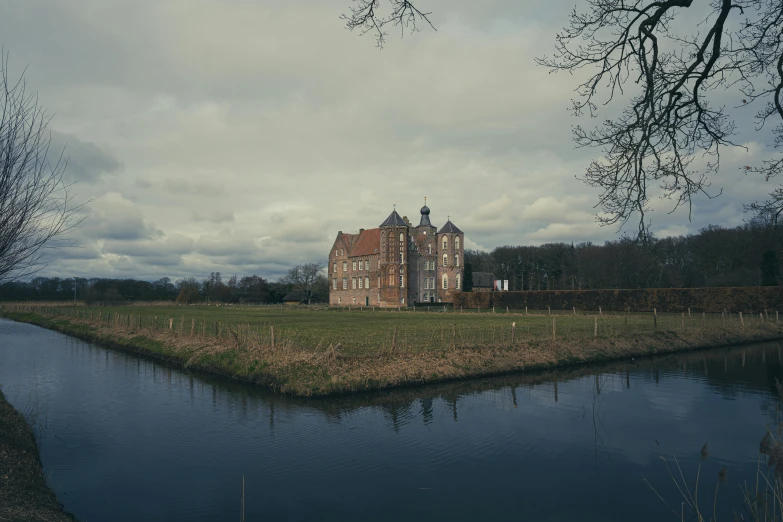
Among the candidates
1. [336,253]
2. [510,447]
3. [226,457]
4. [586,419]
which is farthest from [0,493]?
[336,253]

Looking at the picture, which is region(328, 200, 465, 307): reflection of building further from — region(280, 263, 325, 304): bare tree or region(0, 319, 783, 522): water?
region(0, 319, 783, 522): water

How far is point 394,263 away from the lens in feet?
225

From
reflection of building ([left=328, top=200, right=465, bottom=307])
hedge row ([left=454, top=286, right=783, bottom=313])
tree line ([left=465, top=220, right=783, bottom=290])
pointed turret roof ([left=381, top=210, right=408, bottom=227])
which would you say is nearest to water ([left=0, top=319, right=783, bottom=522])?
tree line ([left=465, top=220, right=783, bottom=290])

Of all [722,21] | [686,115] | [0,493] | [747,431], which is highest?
[722,21]

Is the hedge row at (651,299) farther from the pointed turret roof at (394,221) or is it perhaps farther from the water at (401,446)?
the water at (401,446)

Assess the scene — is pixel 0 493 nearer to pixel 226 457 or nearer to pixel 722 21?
pixel 226 457

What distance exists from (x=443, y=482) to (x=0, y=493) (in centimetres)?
627

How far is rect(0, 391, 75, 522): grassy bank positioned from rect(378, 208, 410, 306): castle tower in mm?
58546

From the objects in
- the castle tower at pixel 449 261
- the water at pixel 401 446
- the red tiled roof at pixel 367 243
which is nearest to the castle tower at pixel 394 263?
the red tiled roof at pixel 367 243

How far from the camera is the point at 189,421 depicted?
12656 millimetres

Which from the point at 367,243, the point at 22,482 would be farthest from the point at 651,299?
the point at 22,482

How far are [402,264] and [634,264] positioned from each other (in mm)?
32390

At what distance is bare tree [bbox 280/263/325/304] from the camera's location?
9668 centimetres

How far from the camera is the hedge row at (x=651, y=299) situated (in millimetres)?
39250
